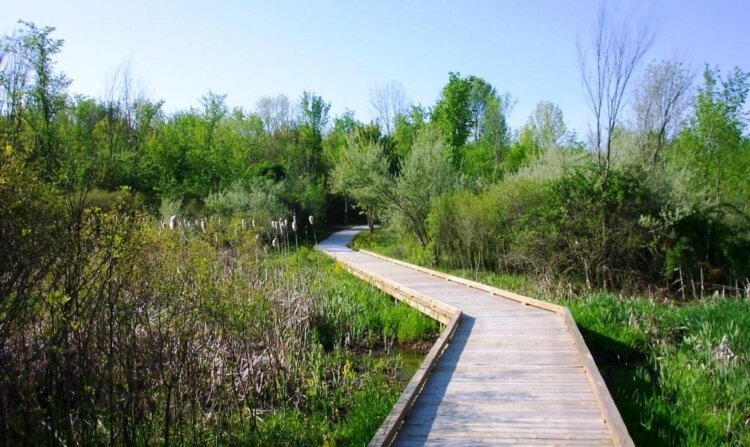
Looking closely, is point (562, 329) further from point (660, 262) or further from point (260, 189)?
Answer: point (260, 189)

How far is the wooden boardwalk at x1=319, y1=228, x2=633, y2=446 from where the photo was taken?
4266 mm

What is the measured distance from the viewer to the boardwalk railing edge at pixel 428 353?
4.25 meters

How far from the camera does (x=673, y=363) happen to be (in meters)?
6.71

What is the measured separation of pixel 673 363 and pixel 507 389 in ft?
8.60

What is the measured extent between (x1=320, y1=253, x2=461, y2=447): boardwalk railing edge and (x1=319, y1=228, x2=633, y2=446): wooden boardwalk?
1 centimetres

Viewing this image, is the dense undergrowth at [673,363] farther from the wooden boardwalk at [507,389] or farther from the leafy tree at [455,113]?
the leafy tree at [455,113]

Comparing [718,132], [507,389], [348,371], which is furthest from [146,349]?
[718,132]

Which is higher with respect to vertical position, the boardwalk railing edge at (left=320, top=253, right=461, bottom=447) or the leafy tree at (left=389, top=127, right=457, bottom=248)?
the leafy tree at (left=389, top=127, right=457, bottom=248)

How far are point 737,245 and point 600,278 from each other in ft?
11.8

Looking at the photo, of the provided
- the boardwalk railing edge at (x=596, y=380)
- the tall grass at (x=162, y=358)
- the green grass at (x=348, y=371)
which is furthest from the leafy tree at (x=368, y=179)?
the tall grass at (x=162, y=358)

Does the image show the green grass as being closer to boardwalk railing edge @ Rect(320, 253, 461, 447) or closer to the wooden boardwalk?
boardwalk railing edge @ Rect(320, 253, 461, 447)

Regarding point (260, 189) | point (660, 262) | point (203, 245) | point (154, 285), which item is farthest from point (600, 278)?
point (260, 189)

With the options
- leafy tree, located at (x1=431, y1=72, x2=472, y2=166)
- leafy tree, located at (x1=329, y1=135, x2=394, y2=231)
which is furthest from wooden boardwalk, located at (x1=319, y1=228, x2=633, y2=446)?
leafy tree, located at (x1=431, y1=72, x2=472, y2=166)

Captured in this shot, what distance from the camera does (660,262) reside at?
13.0 metres
